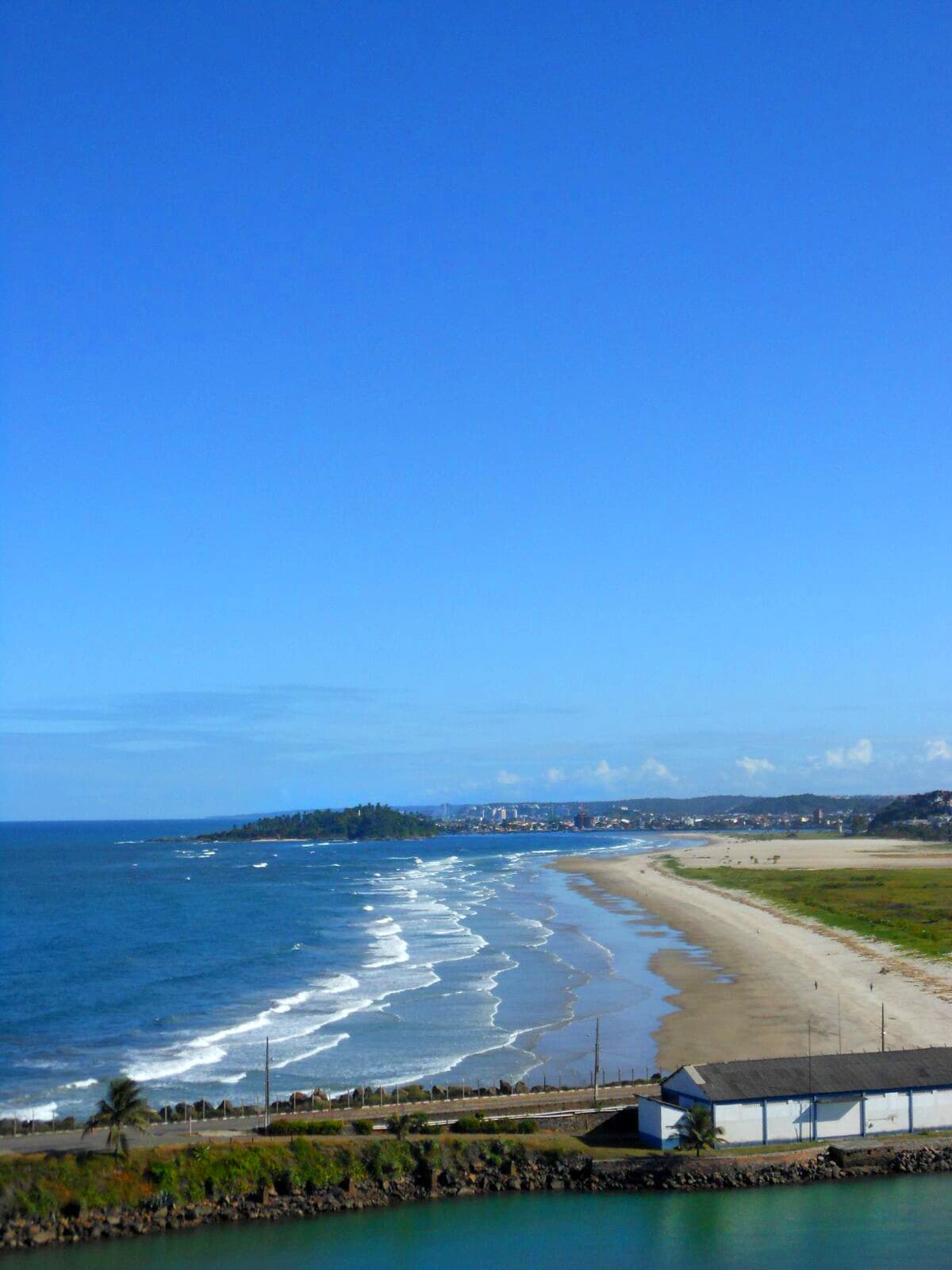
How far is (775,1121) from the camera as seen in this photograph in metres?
40.6

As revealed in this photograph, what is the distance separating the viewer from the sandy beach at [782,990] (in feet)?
182

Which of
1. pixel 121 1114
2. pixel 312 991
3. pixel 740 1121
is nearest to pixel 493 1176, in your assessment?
pixel 740 1121

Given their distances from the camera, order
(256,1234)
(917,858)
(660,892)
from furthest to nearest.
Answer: (917,858) → (660,892) → (256,1234)

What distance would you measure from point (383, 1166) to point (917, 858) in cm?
14728

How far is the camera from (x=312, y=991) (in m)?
73.3

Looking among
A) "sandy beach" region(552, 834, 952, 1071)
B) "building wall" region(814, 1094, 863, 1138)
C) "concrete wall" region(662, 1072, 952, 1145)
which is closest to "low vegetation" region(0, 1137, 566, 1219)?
"concrete wall" region(662, 1072, 952, 1145)

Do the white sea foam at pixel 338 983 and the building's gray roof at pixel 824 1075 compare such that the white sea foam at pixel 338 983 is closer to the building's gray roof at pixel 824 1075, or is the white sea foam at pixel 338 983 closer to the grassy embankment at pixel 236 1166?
the grassy embankment at pixel 236 1166

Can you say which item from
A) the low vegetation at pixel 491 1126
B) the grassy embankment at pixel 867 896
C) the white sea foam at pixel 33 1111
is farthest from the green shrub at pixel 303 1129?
the grassy embankment at pixel 867 896

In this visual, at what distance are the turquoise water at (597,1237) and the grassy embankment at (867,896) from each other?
4064cm

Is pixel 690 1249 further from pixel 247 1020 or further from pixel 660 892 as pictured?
pixel 660 892

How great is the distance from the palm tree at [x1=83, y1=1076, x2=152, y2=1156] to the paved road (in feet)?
2.33

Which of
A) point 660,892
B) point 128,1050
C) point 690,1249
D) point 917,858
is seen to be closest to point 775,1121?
point 690,1249

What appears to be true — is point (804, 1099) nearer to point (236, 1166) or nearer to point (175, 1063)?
point (236, 1166)

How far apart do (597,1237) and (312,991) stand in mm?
39016
